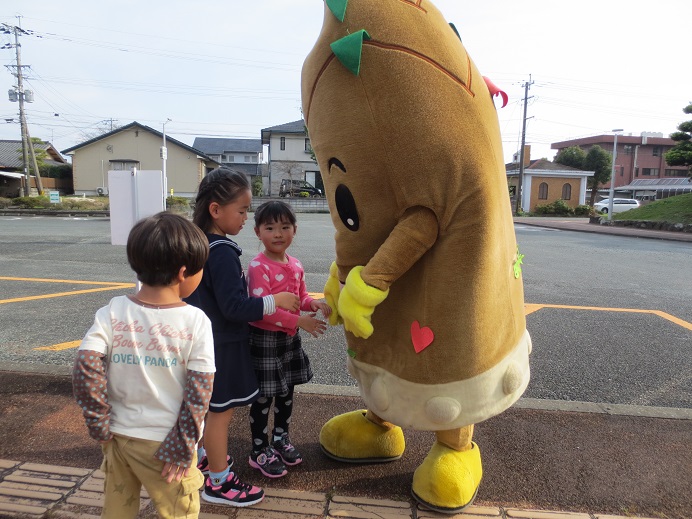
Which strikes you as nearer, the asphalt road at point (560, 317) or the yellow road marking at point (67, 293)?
the asphalt road at point (560, 317)

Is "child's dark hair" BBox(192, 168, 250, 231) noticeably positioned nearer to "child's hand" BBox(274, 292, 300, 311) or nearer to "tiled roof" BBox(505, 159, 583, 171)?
"child's hand" BBox(274, 292, 300, 311)

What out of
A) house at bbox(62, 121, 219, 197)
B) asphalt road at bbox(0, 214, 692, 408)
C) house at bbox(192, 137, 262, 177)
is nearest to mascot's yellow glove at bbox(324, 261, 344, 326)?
asphalt road at bbox(0, 214, 692, 408)

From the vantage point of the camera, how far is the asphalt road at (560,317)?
4.08 meters

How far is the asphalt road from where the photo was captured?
13.4 feet

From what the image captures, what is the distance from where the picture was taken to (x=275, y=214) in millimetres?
2414

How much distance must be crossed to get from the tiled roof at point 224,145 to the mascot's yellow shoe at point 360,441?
5419 cm

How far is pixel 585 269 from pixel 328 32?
9259 millimetres

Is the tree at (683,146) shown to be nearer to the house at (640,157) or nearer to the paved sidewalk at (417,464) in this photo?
the paved sidewalk at (417,464)

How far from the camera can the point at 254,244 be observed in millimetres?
12617

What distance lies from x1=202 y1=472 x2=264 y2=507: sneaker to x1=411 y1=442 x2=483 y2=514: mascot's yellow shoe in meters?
0.74

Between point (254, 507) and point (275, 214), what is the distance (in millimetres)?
1348

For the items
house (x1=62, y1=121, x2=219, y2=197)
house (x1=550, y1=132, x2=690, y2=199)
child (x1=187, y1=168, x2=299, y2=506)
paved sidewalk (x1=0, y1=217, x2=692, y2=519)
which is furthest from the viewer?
house (x1=550, y1=132, x2=690, y2=199)

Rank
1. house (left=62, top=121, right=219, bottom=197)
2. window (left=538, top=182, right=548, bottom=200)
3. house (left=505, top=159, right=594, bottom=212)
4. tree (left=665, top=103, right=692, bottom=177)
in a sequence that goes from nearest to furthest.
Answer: tree (left=665, top=103, right=692, bottom=177), house (left=62, top=121, right=219, bottom=197), house (left=505, top=159, right=594, bottom=212), window (left=538, top=182, right=548, bottom=200)

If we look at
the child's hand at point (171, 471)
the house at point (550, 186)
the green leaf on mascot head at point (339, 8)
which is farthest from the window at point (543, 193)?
the child's hand at point (171, 471)
